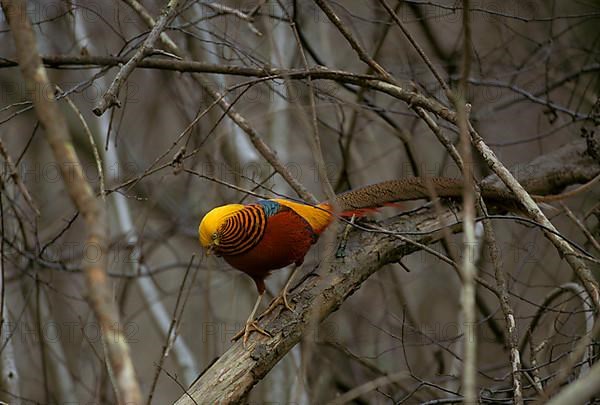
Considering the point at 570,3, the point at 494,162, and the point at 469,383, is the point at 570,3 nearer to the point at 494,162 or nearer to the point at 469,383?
the point at 494,162

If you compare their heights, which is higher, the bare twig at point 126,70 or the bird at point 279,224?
the bare twig at point 126,70

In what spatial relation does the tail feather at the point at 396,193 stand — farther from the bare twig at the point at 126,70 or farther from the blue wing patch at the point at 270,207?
the bare twig at the point at 126,70

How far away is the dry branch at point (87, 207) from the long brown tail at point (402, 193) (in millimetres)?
2275

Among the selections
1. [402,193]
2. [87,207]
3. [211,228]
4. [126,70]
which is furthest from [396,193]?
[87,207]

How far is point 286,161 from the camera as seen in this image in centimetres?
664

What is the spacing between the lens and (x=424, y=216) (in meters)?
3.73

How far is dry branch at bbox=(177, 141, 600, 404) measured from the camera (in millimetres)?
2863

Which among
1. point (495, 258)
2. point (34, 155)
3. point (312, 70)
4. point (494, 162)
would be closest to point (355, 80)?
point (312, 70)

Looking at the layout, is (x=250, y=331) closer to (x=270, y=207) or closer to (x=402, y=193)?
(x=270, y=207)

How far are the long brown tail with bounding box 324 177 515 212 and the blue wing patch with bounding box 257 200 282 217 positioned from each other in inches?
11.9

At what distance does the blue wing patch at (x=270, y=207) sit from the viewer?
3.48 meters

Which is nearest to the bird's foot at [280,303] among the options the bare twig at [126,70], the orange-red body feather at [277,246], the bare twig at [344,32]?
the orange-red body feather at [277,246]

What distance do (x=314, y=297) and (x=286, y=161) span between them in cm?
350

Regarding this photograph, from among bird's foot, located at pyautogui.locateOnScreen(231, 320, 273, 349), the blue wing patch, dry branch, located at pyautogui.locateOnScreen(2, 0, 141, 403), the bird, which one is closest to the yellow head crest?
the bird
